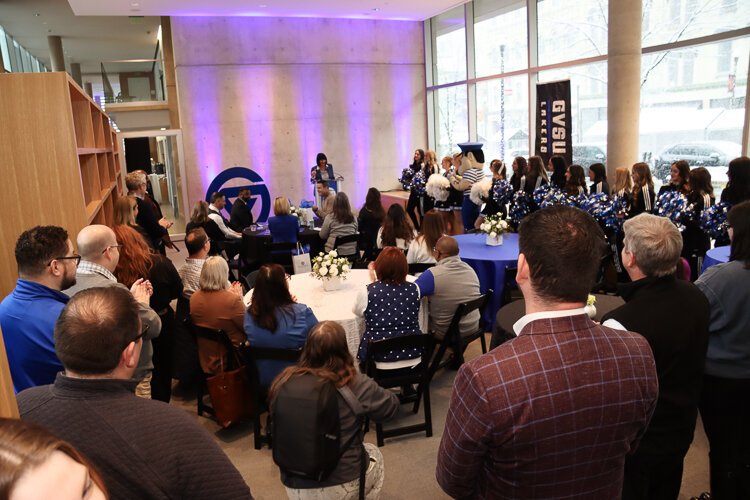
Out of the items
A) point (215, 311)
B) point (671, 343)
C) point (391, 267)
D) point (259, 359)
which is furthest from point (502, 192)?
point (671, 343)

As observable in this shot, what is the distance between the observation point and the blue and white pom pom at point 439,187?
9758 millimetres

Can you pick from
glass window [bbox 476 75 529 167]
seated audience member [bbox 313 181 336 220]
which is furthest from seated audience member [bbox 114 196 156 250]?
glass window [bbox 476 75 529 167]

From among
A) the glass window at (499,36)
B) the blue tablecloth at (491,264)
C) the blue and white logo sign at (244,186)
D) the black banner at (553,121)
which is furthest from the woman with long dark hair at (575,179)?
the blue and white logo sign at (244,186)

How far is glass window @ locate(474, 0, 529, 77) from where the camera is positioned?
1098 cm

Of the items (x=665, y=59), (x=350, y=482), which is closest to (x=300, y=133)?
(x=665, y=59)

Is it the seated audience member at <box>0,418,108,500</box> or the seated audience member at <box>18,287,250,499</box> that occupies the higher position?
the seated audience member at <box>0,418,108,500</box>

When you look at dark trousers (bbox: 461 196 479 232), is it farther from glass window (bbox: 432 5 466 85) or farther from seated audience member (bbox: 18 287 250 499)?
seated audience member (bbox: 18 287 250 499)

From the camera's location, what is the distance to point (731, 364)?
8.40 ft

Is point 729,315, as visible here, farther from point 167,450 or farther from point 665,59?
point 665,59

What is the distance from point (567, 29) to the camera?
388 inches

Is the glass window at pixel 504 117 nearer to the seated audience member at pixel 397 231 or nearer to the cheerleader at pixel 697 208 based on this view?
the cheerleader at pixel 697 208

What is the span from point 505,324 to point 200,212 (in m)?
5.18

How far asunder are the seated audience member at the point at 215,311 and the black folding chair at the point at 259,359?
257mm

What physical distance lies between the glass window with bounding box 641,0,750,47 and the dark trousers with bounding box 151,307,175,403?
743cm
